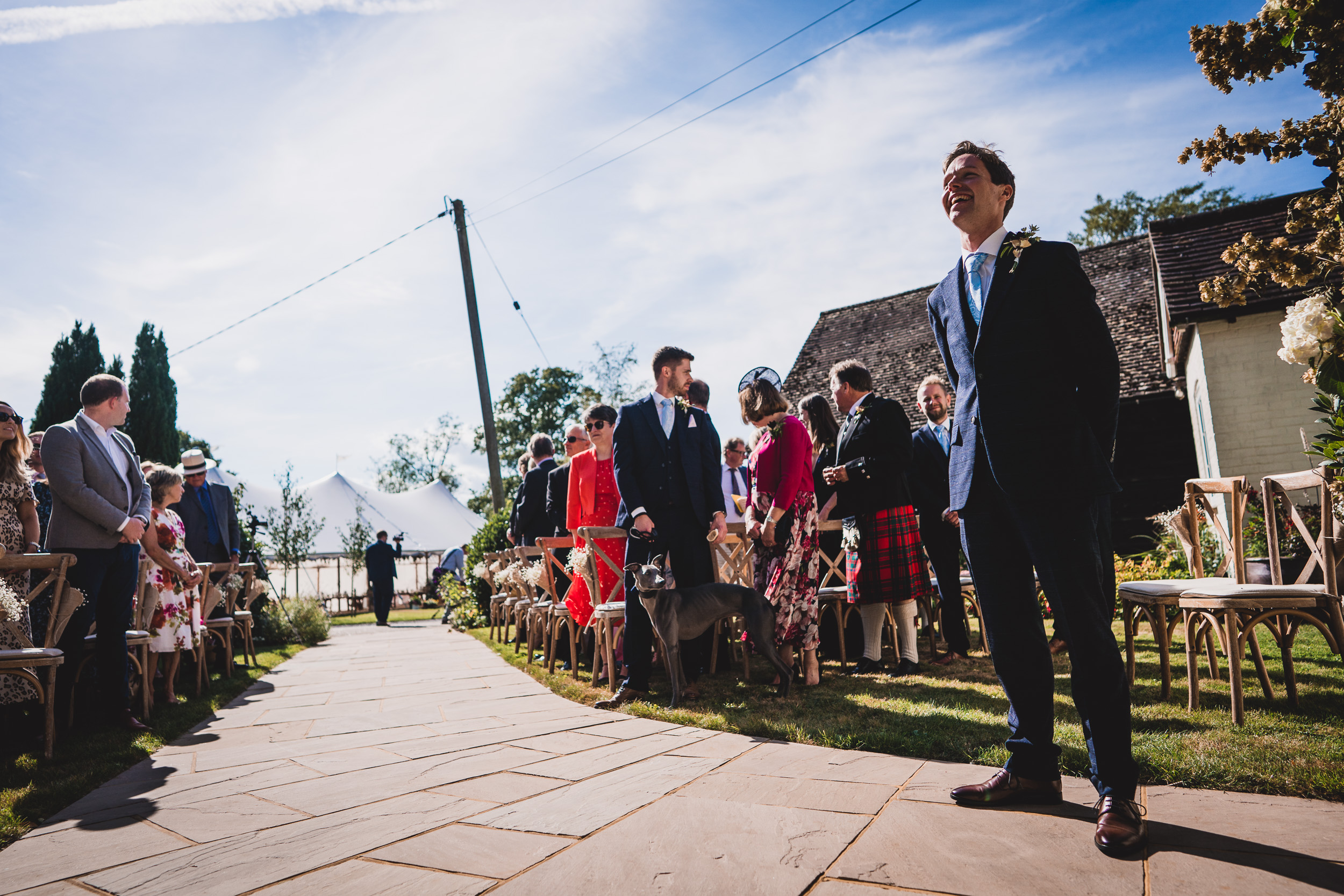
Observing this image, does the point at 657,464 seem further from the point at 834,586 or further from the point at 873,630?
the point at 873,630

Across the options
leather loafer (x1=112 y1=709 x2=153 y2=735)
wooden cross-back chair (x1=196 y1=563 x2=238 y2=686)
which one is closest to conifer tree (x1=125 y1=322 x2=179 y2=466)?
wooden cross-back chair (x1=196 y1=563 x2=238 y2=686)

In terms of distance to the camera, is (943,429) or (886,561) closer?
(886,561)

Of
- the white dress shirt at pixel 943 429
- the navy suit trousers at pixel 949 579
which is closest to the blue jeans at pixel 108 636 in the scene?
the navy suit trousers at pixel 949 579

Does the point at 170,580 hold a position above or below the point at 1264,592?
above

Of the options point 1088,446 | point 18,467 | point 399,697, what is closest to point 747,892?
point 1088,446

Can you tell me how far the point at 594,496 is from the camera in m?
5.70

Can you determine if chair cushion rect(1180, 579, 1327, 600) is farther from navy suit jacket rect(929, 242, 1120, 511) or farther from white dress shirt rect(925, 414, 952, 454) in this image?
white dress shirt rect(925, 414, 952, 454)

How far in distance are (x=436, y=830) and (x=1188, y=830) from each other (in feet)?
6.70

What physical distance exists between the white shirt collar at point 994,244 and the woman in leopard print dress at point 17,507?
16.5 feet

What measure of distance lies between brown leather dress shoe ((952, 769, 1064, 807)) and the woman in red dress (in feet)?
10.9

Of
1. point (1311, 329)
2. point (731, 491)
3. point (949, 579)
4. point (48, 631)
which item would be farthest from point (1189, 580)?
point (48, 631)

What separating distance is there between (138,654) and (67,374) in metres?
20.7

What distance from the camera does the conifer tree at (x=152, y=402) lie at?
22.6 m

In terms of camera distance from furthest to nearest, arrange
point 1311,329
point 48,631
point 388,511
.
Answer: point 388,511 → point 48,631 → point 1311,329
